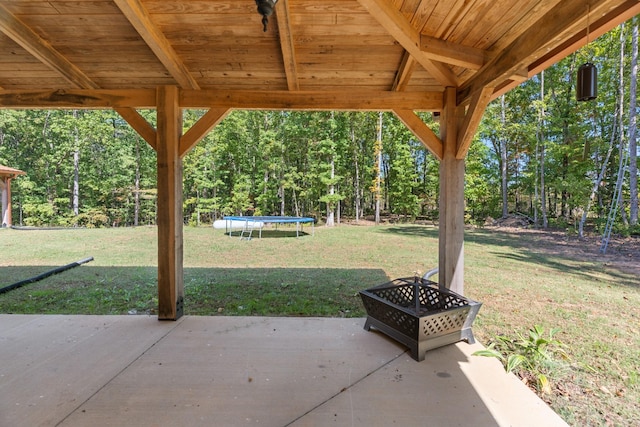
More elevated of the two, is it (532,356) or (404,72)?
(404,72)

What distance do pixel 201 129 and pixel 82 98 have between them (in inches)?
47.4

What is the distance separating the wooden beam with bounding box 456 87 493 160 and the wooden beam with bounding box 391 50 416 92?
1.99ft

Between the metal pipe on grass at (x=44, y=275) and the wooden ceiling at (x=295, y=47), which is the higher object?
the wooden ceiling at (x=295, y=47)

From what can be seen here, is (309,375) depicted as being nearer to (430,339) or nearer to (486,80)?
(430,339)

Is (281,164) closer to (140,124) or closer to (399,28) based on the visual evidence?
(140,124)

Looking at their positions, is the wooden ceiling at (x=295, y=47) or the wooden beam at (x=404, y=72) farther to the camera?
the wooden beam at (x=404, y=72)

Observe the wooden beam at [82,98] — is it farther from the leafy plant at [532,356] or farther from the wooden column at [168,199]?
the leafy plant at [532,356]

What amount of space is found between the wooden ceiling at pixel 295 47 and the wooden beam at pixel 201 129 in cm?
14

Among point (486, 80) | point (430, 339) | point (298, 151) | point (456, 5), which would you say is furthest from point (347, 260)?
point (298, 151)

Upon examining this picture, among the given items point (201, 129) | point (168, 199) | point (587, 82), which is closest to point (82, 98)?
point (201, 129)

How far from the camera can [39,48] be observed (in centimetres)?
240

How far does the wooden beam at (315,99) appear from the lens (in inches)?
122

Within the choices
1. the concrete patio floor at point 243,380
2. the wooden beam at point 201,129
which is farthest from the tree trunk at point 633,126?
the wooden beam at point 201,129

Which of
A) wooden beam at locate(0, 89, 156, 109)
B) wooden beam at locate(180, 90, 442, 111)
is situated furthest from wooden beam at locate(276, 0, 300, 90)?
wooden beam at locate(0, 89, 156, 109)
